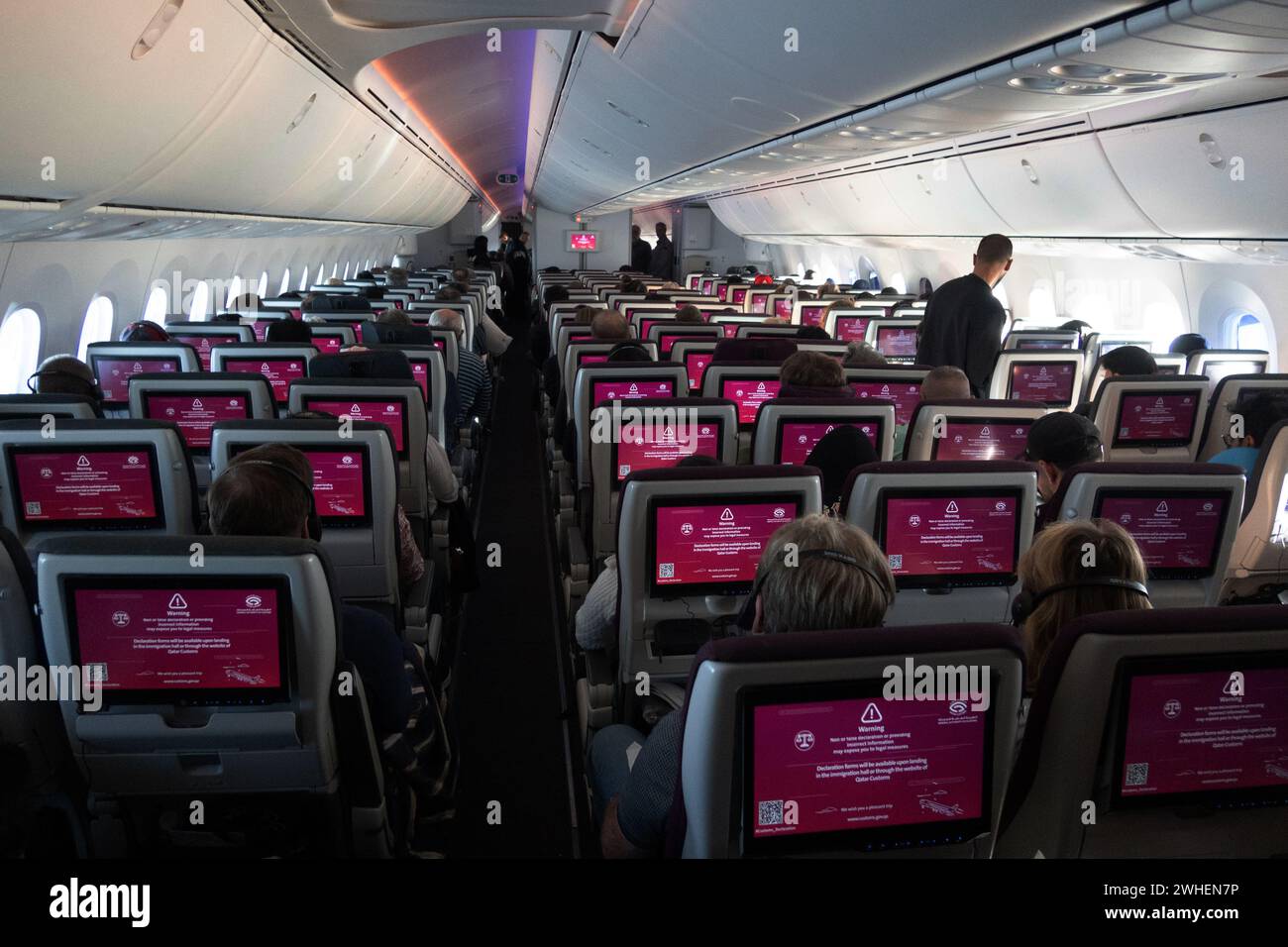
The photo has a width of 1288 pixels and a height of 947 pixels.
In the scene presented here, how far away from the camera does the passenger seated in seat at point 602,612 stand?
3666 millimetres

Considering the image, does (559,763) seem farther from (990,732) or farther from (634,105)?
(634,105)

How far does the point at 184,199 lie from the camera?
775 centimetres

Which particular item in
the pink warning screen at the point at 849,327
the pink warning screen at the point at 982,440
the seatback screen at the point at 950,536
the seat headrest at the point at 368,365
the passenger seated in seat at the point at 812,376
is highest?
the pink warning screen at the point at 849,327

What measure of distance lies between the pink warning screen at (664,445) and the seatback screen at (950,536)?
142cm

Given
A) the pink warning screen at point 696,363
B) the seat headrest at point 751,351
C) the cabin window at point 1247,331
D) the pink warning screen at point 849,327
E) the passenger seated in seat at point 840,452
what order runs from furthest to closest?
the pink warning screen at point 849,327 < the cabin window at point 1247,331 < the pink warning screen at point 696,363 < the seat headrest at point 751,351 < the passenger seated in seat at point 840,452

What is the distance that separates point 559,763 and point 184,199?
5.86m

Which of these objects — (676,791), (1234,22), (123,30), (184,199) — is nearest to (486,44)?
(184,199)

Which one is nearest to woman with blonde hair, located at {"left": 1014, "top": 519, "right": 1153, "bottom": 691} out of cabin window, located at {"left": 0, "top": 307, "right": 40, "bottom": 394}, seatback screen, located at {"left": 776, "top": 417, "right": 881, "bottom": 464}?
seatback screen, located at {"left": 776, "top": 417, "right": 881, "bottom": 464}

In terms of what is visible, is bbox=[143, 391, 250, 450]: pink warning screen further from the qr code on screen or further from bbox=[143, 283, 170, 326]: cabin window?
bbox=[143, 283, 170, 326]: cabin window

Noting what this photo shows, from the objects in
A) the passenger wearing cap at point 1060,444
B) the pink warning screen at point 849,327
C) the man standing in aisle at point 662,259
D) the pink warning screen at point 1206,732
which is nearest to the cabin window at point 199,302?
the pink warning screen at point 849,327

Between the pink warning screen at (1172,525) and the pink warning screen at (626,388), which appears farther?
the pink warning screen at (626,388)

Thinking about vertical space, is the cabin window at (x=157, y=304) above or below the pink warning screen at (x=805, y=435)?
above

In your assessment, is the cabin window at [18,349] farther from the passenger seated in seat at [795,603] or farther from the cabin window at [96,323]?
the passenger seated in seat at [795,603]

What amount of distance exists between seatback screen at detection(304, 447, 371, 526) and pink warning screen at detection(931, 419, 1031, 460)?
282 centimetres
